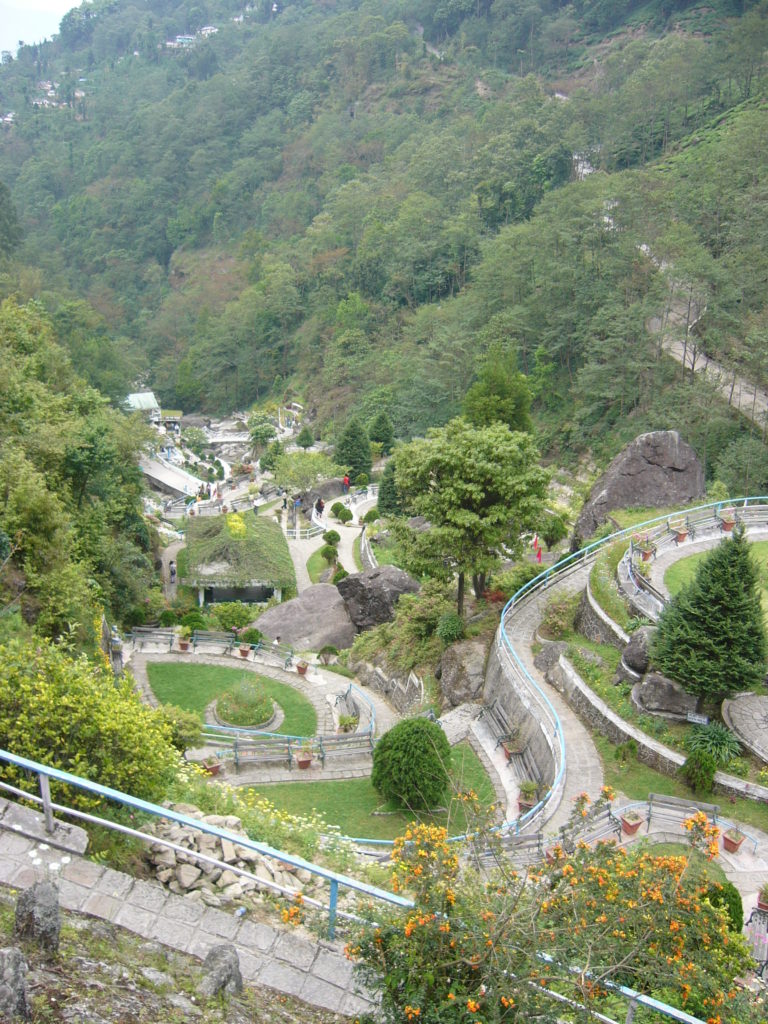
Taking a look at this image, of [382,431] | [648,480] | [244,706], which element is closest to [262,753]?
[244,706]

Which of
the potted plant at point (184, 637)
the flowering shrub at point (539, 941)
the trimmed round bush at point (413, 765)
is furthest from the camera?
the potted plant at point (184, 637)

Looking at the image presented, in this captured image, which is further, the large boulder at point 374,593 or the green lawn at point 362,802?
the large boulder at point 374,593

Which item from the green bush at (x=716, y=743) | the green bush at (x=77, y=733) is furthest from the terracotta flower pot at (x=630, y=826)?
the green bush at (x=77, y=733)

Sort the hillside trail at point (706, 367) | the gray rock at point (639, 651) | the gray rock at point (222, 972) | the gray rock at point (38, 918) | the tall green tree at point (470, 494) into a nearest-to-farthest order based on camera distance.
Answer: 1. the gray rock at point (38, 918)
2. the gray rock at point (222, 972)
3. the gray rock at point (639, 651)
4. the tall green tree at point (470, 494)
5. the hillside trail at point (706, 367)

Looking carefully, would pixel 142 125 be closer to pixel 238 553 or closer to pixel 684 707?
pixel 238 553

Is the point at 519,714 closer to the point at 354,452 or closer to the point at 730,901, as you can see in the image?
the point at 730,901

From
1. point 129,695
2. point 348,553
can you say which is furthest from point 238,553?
point 129,695

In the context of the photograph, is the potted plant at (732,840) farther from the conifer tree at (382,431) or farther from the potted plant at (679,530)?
the conifer tree at (382,431)
